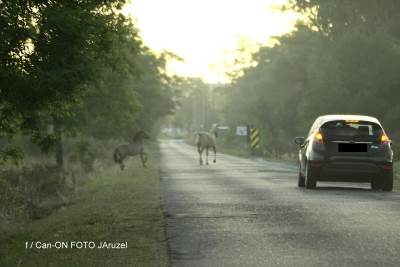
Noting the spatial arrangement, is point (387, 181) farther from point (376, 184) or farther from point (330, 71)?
point (330, 71)

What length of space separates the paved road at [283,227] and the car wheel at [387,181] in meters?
0.37

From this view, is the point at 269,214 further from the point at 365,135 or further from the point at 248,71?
the point at 248,71

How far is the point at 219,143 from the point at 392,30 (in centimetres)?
4164

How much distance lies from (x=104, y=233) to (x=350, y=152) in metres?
7.69

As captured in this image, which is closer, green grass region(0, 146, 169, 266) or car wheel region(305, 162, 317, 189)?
green grass region(0, 146, 169, 266)

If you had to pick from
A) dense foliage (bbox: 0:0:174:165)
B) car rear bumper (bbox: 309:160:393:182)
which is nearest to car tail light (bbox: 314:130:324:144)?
car rear bumper (bbox: 309:160:393:182)

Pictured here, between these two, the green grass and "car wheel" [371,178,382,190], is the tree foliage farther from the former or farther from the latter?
the green grass

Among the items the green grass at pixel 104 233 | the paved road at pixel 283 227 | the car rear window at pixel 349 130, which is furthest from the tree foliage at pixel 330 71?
the green grass at pixel 104 233

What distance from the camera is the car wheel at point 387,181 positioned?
17109 millimetres

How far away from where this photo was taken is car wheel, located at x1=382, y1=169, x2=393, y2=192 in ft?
56.1

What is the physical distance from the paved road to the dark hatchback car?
1.40 ft

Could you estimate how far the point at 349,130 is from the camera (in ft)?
56.0

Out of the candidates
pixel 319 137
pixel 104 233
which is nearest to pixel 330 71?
pixel 319 137

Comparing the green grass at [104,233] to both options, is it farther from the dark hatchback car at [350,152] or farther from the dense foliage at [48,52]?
the dark hatchback car at [350,152]
